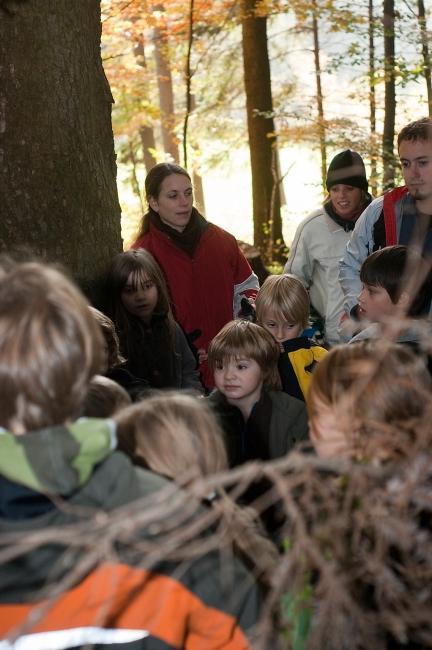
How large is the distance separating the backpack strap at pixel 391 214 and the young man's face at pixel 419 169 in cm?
13

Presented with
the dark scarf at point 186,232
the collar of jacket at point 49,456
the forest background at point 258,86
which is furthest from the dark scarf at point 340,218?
the collar of jacket at point 49,456

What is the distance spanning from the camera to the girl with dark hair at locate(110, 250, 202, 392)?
3.74 meters

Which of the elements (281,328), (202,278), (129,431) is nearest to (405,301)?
(129,431)

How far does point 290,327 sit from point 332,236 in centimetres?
132

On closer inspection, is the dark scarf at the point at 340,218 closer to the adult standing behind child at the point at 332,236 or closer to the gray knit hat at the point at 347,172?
the adult standing behind child at the point at 332,236

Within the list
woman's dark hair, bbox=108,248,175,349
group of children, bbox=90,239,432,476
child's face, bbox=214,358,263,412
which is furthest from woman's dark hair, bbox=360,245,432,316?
woman's dark hair, bbox=108,248,175,349

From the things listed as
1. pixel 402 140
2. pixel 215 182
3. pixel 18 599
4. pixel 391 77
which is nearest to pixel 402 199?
pixel 402 140

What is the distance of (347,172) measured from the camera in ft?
15.8

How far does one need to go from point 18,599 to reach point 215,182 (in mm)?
24210

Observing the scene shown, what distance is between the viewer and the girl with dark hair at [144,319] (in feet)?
12.3

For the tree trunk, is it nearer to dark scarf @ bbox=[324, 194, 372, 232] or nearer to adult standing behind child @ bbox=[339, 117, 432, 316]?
adult standing behind child @ bbox=[339, 117, 432, 316]

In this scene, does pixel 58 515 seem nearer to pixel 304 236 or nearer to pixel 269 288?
pixel 269 288

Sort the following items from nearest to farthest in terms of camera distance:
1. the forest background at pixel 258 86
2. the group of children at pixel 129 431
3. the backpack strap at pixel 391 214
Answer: the group of children at pixel 129 431 < the backpack strap at pixel 391 214 < the forest background at pixel 258 86

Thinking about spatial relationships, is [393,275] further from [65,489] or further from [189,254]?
[65,489]
